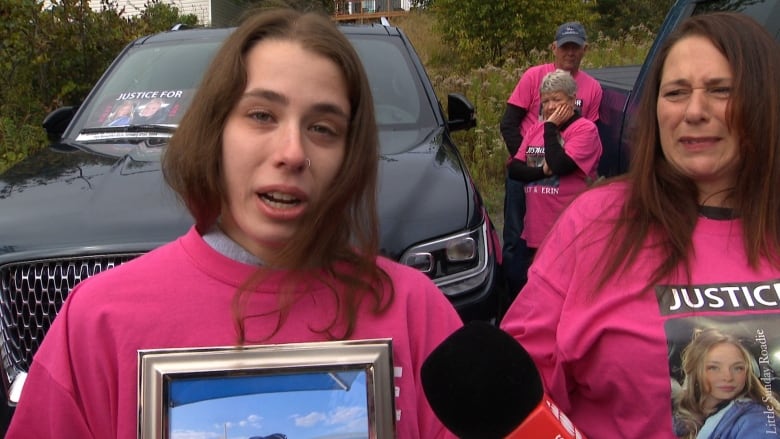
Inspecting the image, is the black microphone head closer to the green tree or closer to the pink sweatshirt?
the pink sweatshirt

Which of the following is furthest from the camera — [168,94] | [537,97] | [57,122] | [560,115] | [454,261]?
[537,97]

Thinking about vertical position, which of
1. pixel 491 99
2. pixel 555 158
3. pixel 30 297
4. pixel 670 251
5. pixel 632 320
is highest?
pixel 670 251

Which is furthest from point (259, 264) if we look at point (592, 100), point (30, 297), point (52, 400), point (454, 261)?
point (592, 100)

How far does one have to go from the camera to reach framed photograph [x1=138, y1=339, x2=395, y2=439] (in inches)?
47.1

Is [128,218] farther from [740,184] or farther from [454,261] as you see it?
[740,184]

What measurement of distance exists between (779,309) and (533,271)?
521mm

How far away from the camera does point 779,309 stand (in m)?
1.61

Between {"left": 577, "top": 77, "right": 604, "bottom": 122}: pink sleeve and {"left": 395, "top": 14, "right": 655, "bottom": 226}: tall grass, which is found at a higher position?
{"left": 577, "top": 77, "right": 604, "bottom": 122}: pink sleeve

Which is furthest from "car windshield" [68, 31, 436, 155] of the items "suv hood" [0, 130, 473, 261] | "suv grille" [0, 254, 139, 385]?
"suv grille" [0, 254, 139, 385]

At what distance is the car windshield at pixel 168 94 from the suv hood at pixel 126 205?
31 centimetres

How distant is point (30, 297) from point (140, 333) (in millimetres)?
1731

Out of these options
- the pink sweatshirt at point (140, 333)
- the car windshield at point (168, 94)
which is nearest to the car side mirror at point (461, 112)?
the car windshield at point (168, 94)

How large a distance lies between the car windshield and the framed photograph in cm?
229

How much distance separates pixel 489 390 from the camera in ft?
3.61
